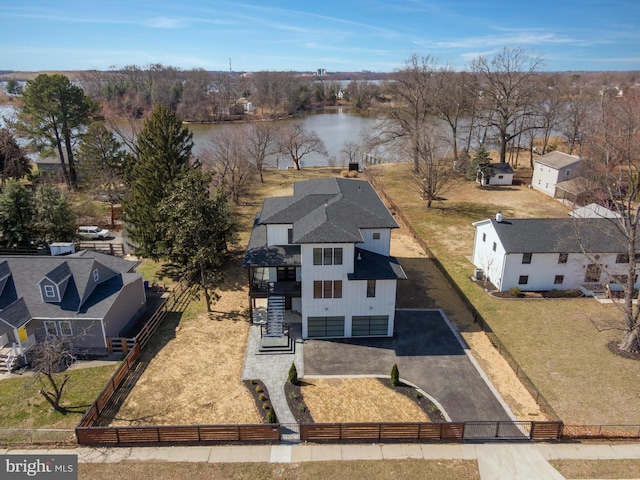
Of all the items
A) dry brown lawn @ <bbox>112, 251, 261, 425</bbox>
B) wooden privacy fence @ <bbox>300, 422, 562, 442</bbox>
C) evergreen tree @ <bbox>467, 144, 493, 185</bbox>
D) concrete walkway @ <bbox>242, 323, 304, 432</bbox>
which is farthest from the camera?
evergreen tree @ <bbox>467, 144, 493, 185</bbox>

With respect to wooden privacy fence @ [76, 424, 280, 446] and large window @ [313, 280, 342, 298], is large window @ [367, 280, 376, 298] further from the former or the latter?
wooden privacy fence @ [76, 424, 280, 446]

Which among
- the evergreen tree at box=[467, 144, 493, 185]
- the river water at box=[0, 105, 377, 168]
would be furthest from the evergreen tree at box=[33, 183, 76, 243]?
the evergreen tree at box=[467, 144, 493, 185]

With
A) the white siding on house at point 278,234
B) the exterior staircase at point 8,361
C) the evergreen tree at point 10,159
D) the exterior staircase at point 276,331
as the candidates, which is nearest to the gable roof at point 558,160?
the white siding on house at point 278,234

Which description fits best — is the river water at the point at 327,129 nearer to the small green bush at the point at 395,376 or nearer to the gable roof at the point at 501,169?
the gable roof at the point at 501,169

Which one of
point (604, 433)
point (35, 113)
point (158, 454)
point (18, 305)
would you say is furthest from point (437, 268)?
point (35, 113)

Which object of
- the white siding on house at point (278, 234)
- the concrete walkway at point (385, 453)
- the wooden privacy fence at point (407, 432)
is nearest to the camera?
the concrete walkway at point (385, 453)

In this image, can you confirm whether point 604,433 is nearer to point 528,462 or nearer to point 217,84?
point 528,462
